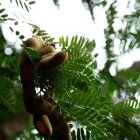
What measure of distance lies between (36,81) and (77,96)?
106 mm

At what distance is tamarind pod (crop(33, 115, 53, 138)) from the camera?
1.10 meters

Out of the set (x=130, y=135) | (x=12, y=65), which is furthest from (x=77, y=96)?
(x=12, y=65)

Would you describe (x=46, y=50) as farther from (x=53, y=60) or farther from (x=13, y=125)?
(x=13, y=125)

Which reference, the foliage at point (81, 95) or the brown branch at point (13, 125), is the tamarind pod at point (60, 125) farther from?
the brown branch at point (13, 125)

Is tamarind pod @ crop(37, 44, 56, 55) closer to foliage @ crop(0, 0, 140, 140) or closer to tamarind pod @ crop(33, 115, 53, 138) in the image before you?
foliage @ crop(0, 0, 140, 140)

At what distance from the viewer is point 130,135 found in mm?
1340

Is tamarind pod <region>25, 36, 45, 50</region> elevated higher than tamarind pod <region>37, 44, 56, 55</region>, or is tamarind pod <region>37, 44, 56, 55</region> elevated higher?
tamarind pod <region>25, 36, 45, 50</region>

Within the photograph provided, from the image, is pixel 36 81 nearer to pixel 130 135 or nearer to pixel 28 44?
pixel 28 44

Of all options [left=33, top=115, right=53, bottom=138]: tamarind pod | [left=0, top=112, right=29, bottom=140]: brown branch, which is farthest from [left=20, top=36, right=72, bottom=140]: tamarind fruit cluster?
[left=0, top=112, right=29, bottom=140]: brown branch

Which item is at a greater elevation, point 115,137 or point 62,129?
point 62,129

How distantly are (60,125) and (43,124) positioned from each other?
0.16ft

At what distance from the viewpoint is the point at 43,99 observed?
1089mm

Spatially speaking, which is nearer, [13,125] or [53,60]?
[53,60]

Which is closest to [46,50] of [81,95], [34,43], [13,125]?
[34,43]
